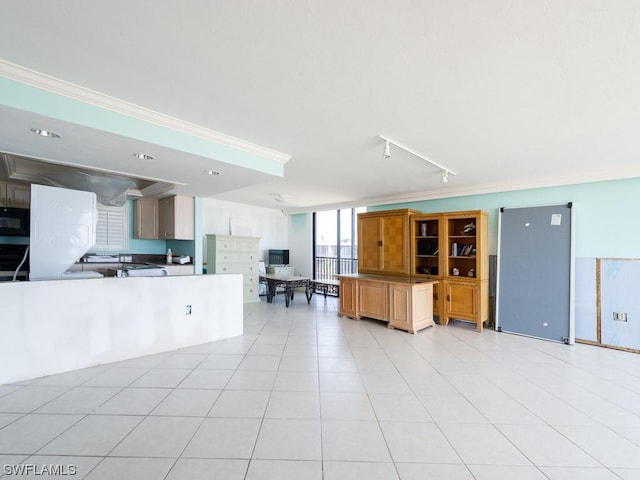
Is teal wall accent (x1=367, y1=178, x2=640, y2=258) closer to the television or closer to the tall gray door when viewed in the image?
the tall gray door

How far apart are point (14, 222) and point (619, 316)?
8465mm

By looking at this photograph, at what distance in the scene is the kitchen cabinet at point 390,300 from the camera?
14.8ft

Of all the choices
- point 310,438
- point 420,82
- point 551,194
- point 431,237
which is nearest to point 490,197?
point 551,194

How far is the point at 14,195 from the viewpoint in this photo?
4398 mm

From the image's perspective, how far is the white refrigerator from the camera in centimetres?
293

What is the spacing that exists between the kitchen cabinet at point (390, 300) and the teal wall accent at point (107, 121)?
9.57 feet

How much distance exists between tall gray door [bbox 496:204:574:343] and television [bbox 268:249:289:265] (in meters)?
5.31

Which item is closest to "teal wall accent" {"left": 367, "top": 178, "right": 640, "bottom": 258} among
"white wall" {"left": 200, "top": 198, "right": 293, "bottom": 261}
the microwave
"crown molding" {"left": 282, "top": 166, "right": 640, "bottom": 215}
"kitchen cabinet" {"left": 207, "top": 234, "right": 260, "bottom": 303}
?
"crown molding" {"left": 282, "top": 166, "right": 640, "bottom": 215}

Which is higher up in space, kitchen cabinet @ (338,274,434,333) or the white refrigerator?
the white refrigerator

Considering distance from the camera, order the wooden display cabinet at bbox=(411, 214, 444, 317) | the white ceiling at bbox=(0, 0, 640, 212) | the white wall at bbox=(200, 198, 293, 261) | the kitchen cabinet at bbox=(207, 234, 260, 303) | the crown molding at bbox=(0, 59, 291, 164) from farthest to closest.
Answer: the white wall at bbox=(200, 198, 293, 261), the kitchen cabinet at bbox=(207, 234, 260, 303), the wooden display cabinet at bbox=(411, 214, 444, 317), the crown molding at bbox=(0, 59, 291, 164), the white ceiling at bbox=(0, 0, 640, 212)

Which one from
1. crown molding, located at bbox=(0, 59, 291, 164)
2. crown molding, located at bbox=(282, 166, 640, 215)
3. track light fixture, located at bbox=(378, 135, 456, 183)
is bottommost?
crown molding, located at bbox=(282, 166, 640, 215)

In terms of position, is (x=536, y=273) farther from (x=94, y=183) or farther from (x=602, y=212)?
(x=94, y=183)

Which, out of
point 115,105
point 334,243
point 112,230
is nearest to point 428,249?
point 334,243

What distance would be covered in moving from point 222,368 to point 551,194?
207 inches
